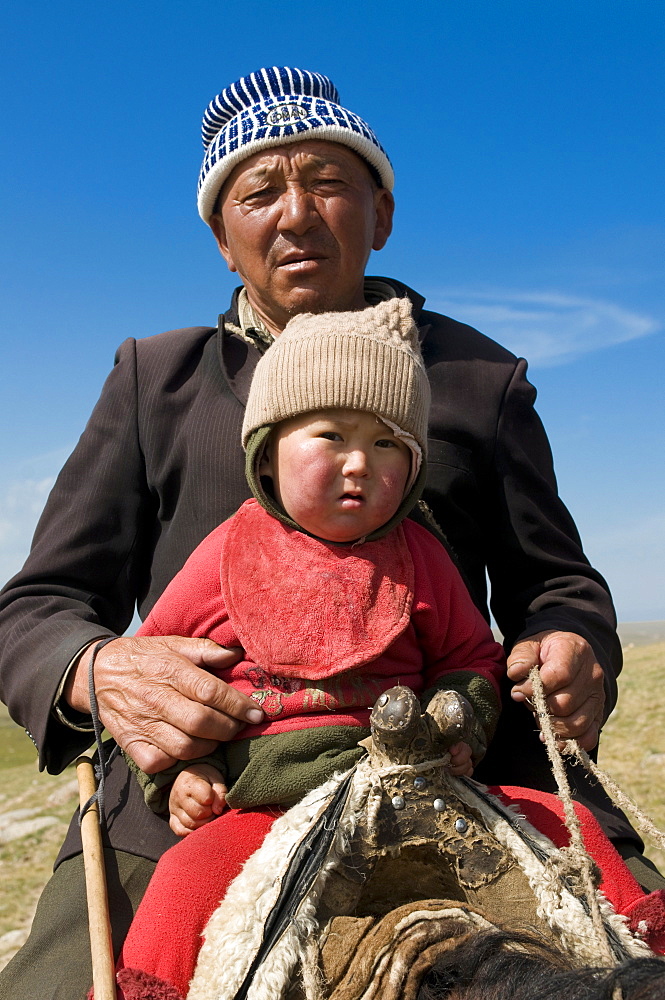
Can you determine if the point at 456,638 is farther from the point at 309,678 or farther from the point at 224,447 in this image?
the point at 224,447

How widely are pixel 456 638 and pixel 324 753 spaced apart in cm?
50

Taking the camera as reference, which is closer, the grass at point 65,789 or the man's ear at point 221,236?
the man's ear at point 221,236

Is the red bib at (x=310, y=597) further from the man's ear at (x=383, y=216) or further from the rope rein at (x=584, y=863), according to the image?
the man's ear at (x=383, y=216)

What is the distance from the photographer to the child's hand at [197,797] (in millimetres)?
2119

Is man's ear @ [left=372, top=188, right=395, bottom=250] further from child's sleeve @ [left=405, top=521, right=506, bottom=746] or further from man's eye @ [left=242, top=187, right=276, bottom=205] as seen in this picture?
child's sleeve @ [left=405, top=521, right=506, bottom=746]

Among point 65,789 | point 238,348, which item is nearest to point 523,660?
point 238,348

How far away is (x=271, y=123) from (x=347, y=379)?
129cm

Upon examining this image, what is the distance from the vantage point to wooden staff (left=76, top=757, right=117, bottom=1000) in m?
1.79

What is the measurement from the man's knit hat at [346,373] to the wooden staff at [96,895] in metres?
1.08

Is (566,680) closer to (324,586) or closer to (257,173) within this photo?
(324,586)

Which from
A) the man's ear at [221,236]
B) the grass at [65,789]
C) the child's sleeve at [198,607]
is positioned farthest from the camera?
the grass at [65,789]

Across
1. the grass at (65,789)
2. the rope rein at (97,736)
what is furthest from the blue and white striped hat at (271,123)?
the grass at (65,789)

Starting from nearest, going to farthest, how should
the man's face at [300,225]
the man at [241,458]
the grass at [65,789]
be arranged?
the man at [241,458]
the man's face at [300,225]
the grass at [65,789]

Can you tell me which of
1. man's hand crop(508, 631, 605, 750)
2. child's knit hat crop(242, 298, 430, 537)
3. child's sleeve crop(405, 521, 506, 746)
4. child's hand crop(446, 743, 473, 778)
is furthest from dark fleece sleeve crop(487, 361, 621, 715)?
child's hand crop(446, 743, 473, 778)
